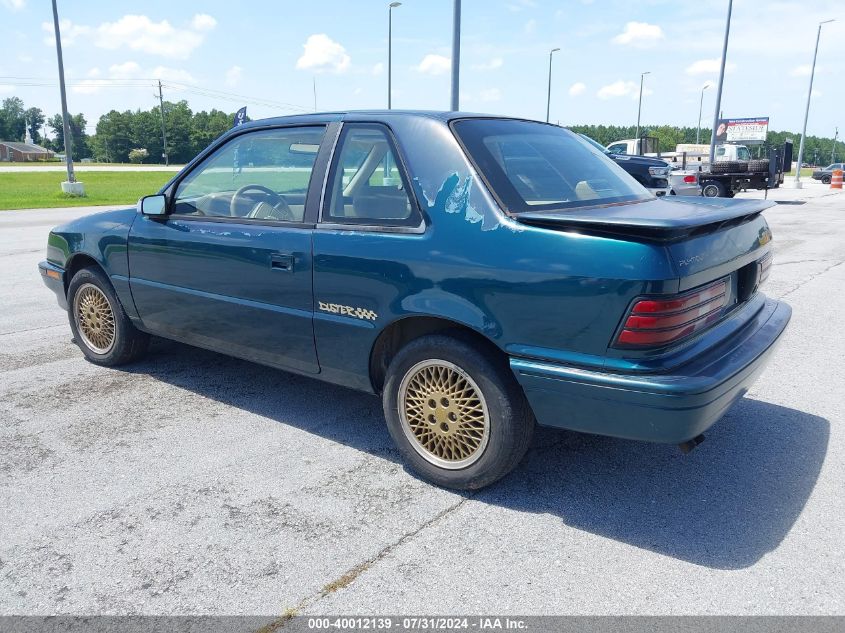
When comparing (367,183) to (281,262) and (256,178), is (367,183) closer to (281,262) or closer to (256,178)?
(281,262)

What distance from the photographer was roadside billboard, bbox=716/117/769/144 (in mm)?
50372

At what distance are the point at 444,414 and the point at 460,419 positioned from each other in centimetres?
8

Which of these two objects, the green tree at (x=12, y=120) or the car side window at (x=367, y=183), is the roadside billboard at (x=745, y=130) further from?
the green tree at (x=12, y=120)

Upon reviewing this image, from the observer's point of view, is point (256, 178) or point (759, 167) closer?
point (256, 178)

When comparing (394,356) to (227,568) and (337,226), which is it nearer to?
(337,226)

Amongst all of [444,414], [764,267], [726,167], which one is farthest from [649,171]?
[444,414]

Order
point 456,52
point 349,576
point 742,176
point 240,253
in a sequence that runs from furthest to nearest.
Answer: point 742,176 → point 456,52 → point 240,253 → point 349,576

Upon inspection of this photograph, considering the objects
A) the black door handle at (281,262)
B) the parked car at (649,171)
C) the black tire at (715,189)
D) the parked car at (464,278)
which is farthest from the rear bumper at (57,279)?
the black tire at (715,189)

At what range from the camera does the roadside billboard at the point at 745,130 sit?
5037 centimetres

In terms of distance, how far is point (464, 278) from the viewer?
2912 mm

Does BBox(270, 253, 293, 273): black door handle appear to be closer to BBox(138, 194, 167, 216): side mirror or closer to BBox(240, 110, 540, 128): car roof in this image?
BBox(240, 110, 540, 128): car roof

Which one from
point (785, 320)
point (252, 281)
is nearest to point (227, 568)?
point (252, 281)

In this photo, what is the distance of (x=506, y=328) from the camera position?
2.83 meters

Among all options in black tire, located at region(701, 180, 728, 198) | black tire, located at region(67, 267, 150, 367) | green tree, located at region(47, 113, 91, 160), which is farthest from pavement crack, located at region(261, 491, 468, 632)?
green tree, located at region(47, 113, 91, 160)
